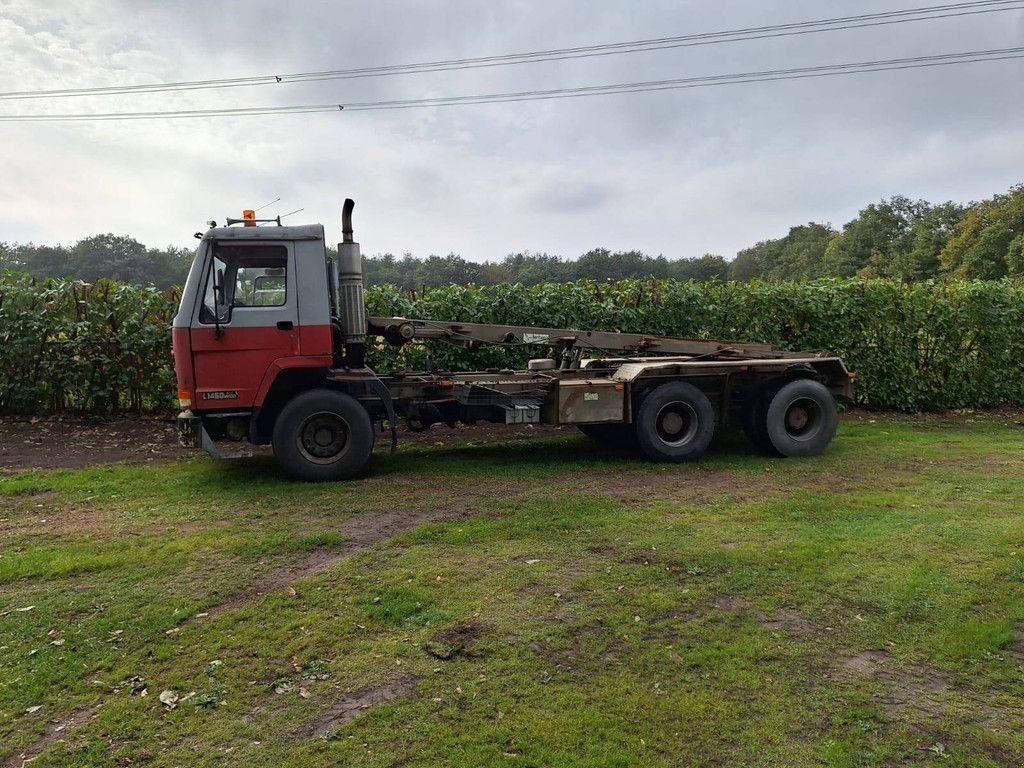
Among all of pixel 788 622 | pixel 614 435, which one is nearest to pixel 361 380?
pixel 614 435

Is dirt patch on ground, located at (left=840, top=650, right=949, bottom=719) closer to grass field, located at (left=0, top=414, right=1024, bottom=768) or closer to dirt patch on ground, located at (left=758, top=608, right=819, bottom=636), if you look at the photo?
grass field, located at (left=0, top=414, right=1024, bottom=768)

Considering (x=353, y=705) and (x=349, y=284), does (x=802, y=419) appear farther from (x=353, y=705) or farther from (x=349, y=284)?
(x=353, y=705)

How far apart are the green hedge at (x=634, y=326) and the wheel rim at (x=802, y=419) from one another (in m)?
3.34

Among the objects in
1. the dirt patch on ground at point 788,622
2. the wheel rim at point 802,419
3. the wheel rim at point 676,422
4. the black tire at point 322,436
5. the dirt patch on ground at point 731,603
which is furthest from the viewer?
the wheel rim at point 802,419

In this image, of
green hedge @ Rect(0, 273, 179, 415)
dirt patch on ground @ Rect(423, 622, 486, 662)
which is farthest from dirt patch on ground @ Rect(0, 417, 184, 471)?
dirt patch on ground @ Rect(423, 622, 486, 662)

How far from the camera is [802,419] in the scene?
9.23 metres

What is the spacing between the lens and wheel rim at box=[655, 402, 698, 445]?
8.84 meters

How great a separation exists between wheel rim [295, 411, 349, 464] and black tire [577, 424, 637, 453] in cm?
301

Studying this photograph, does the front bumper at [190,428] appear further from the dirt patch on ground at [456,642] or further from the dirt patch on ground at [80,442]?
the dirt patch on ground at [456,642]

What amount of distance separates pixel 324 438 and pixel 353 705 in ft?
15.6

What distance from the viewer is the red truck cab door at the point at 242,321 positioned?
7324 mm

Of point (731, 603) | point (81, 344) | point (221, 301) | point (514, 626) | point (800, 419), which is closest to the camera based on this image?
point (514, 626)

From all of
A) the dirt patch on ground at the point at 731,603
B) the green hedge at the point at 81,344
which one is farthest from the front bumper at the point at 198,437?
the dirt patch on ground at the point at 731,603

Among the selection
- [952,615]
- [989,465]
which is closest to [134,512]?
[952,615]
